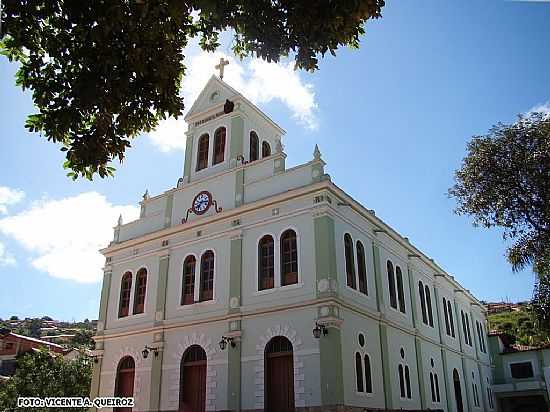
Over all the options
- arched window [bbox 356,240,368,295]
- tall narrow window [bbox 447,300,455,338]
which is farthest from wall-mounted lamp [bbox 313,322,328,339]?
tall narrow window [bbox 447,300,455,338]

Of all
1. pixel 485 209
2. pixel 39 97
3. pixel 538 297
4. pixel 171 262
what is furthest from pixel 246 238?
pixel 39 97

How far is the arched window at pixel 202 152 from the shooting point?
23077mm

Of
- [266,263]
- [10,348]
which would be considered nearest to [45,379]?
[266,263]

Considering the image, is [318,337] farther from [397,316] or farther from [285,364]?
[397,316]

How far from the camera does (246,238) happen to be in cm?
1947

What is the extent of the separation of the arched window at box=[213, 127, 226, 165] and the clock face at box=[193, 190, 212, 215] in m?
1.63

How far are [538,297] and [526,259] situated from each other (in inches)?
55.4

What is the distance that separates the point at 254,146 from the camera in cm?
2295

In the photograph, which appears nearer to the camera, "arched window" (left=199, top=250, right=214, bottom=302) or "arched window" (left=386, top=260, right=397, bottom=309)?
"arched window" (left=199, top=250, right=214, bottom=302)

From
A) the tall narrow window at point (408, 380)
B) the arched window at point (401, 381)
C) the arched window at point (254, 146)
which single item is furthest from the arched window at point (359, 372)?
the arched window at point (254, 146)

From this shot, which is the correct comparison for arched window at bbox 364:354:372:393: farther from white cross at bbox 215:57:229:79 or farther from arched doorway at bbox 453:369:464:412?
white cross at bbox 215:57:229:79

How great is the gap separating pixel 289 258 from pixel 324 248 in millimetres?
1569

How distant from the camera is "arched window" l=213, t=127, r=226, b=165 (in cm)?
2250

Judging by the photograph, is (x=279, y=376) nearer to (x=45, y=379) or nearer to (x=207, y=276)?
(x=207, y=276)
